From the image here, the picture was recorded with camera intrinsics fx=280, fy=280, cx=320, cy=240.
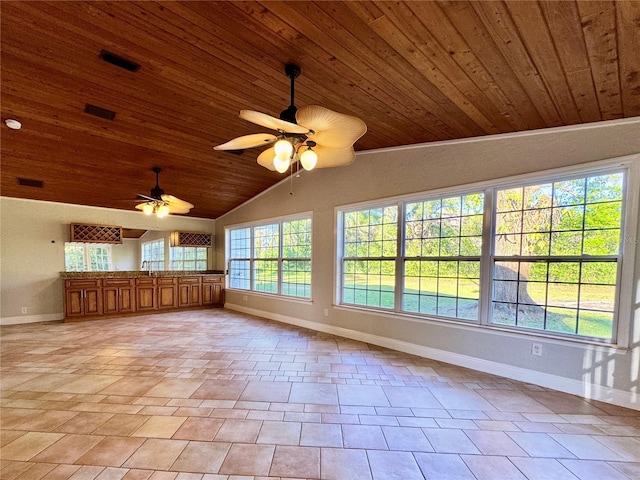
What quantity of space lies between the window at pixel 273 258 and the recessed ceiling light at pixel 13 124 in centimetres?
395

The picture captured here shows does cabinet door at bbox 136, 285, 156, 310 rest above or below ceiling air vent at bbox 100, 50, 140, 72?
below

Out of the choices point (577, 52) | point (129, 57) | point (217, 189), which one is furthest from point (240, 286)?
point (577, 52)

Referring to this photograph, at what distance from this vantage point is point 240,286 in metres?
7.14

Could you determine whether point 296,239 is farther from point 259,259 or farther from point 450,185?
point 450,185

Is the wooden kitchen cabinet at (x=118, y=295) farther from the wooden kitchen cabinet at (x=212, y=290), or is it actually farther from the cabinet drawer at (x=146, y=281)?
the wooden kitchen cabinet at (x=212, y=290)

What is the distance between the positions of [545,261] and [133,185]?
6.51 metres

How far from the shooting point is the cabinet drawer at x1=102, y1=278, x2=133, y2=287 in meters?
5.98

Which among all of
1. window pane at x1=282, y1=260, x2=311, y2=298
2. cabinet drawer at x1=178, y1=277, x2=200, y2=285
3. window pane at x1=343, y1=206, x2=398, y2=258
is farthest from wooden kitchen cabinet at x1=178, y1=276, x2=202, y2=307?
window pane at x1=343, y1=206, x2=398, y2=258

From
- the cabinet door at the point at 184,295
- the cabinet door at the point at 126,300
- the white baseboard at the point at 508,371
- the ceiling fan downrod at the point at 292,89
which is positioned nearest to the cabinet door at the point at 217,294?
the cabinet door at the point at 184,295

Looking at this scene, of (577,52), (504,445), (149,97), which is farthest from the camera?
(149,97)

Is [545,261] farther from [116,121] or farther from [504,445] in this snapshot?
[116,121]

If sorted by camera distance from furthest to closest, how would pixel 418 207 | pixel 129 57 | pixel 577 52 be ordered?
pixel 418 207
pixel 129 57
pixel 577 52

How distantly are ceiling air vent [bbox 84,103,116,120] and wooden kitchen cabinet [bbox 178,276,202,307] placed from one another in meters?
4.46

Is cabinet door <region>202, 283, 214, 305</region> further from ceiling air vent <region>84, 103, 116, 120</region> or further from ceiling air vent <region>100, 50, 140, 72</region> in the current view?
ceiling air vent <region>100, 50, 140, 72</region>
